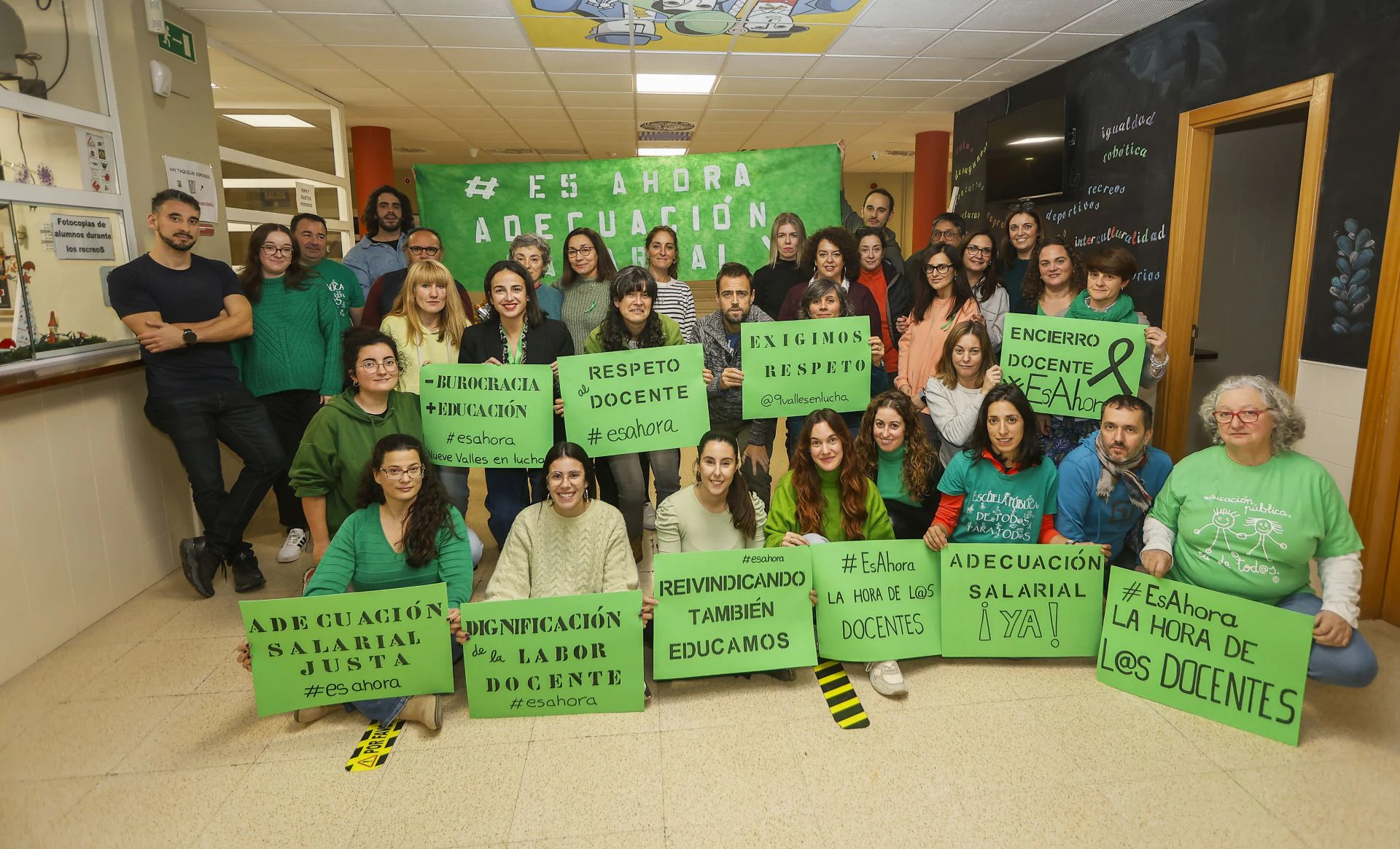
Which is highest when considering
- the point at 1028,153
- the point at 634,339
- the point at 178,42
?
the point at 178,42

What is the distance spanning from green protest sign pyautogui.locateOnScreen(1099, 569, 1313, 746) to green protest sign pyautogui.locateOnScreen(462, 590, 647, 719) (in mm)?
1555

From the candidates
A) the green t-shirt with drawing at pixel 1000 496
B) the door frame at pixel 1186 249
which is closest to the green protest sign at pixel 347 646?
the green t-shirt with drawing at pixel 1000 496

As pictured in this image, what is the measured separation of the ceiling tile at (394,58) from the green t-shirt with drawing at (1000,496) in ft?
15.0

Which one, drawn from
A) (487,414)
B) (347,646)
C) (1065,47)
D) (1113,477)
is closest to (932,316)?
(1113,477)

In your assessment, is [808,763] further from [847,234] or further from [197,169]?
[197,169]

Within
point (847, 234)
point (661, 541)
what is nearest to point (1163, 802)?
point (661, 541)

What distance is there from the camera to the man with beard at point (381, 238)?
400 cm

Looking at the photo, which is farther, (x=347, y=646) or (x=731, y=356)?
(x=731, y=356)

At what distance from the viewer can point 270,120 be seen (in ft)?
25.1

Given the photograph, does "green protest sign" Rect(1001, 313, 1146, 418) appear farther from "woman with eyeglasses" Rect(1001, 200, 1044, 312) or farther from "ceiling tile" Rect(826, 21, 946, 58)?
"ceiling tile" Rect(826, 21, 946, 58)

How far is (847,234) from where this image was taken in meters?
3.50

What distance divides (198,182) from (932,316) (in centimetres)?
396

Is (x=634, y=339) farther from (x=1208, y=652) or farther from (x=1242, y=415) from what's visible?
(x=1208, y=652)

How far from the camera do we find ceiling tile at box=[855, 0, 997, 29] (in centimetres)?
423
